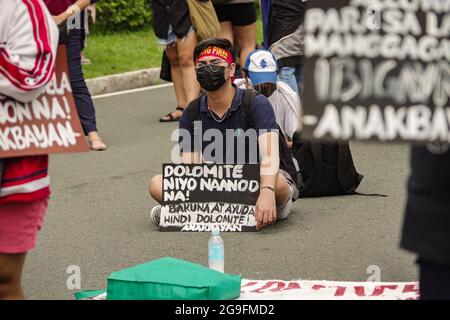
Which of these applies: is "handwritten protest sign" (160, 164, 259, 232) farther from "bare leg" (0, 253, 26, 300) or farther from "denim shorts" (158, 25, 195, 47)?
"denim shorts" (158, 25, 195, 47)

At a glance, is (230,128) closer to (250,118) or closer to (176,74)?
(250,118)

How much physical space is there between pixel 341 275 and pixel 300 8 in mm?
4155

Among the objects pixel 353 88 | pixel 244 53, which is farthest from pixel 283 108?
pixel 353 88

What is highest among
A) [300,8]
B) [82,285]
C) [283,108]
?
[300,8]

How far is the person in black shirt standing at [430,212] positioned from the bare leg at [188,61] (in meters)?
7.84

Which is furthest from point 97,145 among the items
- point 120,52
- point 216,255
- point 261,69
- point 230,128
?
point 120,52

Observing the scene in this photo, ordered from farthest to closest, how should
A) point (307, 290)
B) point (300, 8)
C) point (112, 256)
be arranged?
point (300, 8), point (112, 256), point (307, 290)

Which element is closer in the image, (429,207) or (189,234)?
(429,207)

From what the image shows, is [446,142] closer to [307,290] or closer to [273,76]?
[307,290]

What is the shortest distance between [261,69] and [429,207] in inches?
209

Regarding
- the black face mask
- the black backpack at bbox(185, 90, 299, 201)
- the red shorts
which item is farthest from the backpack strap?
the red shorts

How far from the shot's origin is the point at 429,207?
3363mm

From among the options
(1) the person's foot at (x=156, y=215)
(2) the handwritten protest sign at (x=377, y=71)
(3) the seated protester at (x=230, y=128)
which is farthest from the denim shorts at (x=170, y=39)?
(2) the handwritten protest sign at (x=377, y=71)
